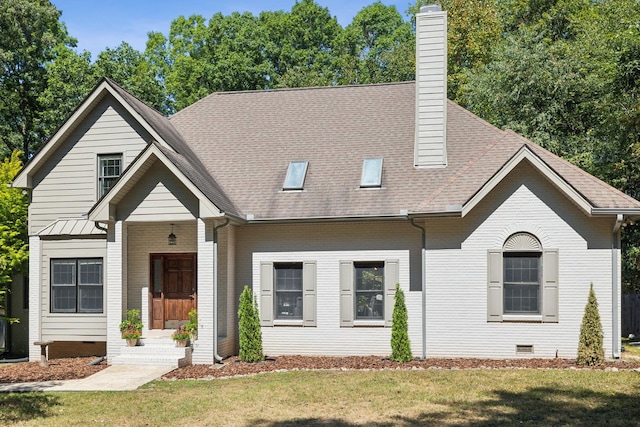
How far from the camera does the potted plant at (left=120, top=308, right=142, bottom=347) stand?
1608cm

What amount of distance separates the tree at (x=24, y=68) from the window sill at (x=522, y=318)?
26.1 meters

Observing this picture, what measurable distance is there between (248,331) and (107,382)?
11.8 ft

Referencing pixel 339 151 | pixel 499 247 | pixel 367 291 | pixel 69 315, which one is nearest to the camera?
pixel 499 247

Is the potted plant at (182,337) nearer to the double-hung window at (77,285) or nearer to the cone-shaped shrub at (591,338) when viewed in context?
the double-hung window at (77,285)

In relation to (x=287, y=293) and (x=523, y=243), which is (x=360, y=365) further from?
(x=523, y=243)

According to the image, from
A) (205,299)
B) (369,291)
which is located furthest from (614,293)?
(205,299)

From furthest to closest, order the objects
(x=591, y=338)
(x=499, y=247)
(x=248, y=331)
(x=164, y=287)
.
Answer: (x=164, y=287) → (x=248, y=331) → (x=499, y=247) → (x=591, y=338)

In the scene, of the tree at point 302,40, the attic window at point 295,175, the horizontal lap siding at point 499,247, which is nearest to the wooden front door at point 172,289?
the attic window at point 295,175

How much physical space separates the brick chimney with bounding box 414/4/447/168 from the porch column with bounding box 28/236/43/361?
1071 cm

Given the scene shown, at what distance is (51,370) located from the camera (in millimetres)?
15703

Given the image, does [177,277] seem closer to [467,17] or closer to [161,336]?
[161,336]

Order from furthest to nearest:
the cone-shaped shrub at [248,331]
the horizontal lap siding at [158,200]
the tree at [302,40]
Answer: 1. the tree at [302,40]
2. the horizontal lap siding at [158,200]
3. the cone-shaped shrub at [248,331]

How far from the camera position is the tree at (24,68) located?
31.8 m

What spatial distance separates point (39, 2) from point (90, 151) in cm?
2094
